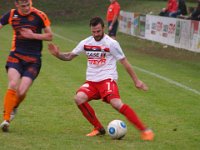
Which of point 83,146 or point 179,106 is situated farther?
point 179,106

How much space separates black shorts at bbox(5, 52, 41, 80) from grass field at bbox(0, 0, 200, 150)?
82 centimetres

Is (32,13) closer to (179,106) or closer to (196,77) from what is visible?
(179,106)

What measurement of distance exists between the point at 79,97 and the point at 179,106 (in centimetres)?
351

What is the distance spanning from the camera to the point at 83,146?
770cm

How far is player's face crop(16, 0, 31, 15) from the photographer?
28.1ft

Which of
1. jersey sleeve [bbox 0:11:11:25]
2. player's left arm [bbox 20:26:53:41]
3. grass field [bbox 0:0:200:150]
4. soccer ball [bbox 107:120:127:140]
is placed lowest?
grass field [bbox 0:0:200:150]

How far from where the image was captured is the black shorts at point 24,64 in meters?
8.72

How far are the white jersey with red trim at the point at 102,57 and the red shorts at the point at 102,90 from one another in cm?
7

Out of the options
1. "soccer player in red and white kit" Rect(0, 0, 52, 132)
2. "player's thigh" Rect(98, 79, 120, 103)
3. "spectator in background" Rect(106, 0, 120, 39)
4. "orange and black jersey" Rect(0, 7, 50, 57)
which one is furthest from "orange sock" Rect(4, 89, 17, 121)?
"spectator in background" Rect(106, 0, 120, 39)

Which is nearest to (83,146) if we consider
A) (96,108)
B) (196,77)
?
(96,108)

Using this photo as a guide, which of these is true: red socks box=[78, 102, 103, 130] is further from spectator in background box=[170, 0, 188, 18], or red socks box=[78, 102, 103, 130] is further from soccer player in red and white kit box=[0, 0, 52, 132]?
spectator in background box=[170, 0, 188, 18]

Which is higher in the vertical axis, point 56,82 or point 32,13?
point 32,13

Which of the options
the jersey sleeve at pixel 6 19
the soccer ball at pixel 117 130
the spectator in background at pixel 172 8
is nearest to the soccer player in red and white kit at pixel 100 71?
the soccer ball at pixel 117 130

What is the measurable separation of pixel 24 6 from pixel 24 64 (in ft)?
2.73
